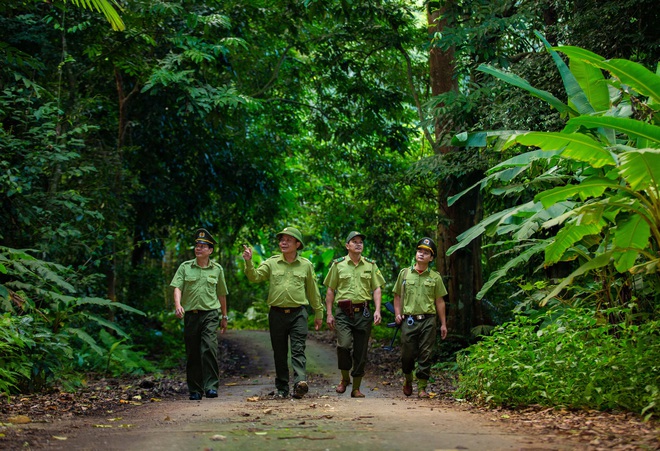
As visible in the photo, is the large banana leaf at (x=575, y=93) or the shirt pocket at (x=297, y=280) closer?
the large banana leaf at (x=575, y=93)

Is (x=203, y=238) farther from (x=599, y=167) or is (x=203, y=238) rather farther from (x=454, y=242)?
(x=454, y=242)

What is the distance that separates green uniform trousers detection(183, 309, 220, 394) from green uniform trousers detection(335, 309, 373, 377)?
61.2 inches

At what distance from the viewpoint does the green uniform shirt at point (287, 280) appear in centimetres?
910

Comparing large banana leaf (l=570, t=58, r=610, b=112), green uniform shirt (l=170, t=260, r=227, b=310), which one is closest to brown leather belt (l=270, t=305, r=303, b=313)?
green uniform shirt (l=170, t=260, r=227, b=310)

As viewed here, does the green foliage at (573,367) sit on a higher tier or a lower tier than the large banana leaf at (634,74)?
lower

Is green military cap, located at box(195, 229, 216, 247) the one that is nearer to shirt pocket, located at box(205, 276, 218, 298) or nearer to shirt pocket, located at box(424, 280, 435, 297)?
shirt pocket, located at box(205, 276, 218, 298)

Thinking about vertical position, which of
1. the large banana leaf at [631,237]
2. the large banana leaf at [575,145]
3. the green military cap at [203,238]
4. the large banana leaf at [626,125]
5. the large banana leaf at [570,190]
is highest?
the large banana leaf at [626,125]

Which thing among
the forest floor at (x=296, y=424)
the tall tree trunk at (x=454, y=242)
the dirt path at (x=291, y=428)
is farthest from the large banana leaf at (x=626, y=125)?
the tall tree trunk at (x=454, y=242)

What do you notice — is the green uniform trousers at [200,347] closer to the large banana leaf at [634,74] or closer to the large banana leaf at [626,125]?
the large banana leaf at [626,125]

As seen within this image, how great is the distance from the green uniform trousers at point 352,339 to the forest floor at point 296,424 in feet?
1.36

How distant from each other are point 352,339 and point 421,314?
3.04 ft

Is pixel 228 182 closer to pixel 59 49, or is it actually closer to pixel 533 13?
pixel 59 49

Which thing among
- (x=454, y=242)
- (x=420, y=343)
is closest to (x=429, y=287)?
(x=420, y=343)

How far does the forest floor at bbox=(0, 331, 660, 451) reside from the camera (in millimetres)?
5020
